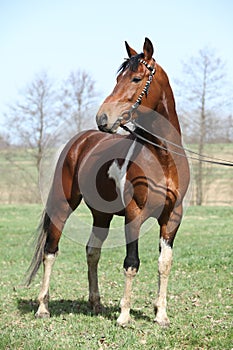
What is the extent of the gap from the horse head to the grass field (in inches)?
83.6

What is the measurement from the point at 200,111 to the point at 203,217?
1387 centimetres

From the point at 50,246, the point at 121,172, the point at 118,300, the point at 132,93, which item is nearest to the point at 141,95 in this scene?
the point at 132,93

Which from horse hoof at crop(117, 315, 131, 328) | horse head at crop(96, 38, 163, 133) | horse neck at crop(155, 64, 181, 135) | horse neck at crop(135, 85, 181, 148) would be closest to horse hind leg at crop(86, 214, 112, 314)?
horse hoof at crop(117, 315, 131, 328)

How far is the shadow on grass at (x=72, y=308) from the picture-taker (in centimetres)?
592

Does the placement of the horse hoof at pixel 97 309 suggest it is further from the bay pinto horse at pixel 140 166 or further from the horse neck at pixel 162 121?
the horse neck at pixel 162 121

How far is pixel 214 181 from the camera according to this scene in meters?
31.6

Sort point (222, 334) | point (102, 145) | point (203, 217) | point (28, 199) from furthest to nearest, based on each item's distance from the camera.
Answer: point (28, 199) → point (203, 217) → point (102, 145) → point (222, 334)

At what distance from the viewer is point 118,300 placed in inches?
274

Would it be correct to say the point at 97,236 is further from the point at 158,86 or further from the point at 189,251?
the point at 189,251

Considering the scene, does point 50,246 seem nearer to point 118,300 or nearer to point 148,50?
point 118,300

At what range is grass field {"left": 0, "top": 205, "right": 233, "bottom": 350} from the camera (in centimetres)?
474

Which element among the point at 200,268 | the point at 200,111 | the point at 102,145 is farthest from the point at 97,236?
the point at 200,111

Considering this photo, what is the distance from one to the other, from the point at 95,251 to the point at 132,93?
2.44 metres

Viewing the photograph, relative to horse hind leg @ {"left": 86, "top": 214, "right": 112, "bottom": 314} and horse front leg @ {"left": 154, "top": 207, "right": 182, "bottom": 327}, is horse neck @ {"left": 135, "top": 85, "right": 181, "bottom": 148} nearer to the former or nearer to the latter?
horse front leg @ {"left": 154, "top": 207, "right": 182, "bottom": 327}
